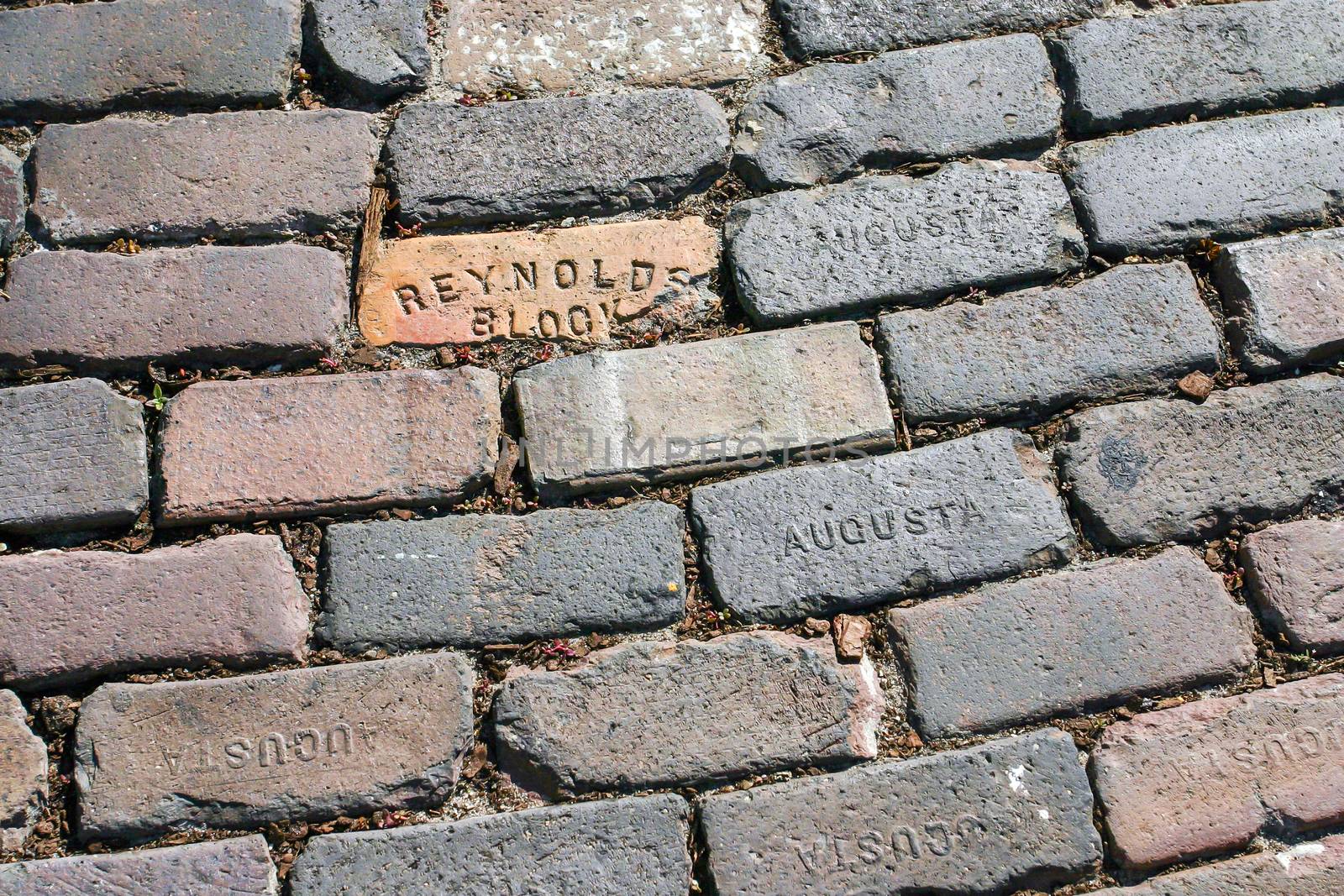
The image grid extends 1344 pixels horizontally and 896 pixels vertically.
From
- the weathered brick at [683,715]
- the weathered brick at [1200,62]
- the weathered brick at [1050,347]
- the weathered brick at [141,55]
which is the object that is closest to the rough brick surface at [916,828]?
the weathered brick at [683,715]

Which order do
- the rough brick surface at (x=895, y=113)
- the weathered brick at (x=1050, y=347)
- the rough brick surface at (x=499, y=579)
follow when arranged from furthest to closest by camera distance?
the rough brick surface at (x=895, y=113), the weathered brick at (x=1050, y=347), the rough brick surface at (x=499, y=579)

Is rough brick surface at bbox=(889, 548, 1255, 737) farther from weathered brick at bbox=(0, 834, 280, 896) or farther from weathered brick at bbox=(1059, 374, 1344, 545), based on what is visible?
weathered brick at bbox=(0, 834, 280, 896)

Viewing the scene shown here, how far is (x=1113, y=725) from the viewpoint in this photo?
1.50 m

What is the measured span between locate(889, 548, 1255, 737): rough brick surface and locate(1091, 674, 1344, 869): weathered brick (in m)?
0.06

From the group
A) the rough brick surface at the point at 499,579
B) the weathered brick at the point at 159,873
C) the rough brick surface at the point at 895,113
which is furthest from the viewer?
the rough brick surface at the point at 895,113

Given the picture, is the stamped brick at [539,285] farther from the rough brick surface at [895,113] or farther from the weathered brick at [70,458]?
the weathered brick at [70,458]

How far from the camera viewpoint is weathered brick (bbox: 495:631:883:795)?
144 centimetres

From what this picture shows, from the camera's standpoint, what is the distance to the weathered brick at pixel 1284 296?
5.36ft

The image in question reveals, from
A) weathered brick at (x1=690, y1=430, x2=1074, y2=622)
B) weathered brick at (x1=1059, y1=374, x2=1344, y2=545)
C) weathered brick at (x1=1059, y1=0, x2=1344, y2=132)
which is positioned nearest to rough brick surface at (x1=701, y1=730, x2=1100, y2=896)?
weathered brick at (x1=690, y1=430, x2=1074, y2=622)

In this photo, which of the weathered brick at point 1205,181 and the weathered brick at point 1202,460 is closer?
the weathered brick at point 1202,460

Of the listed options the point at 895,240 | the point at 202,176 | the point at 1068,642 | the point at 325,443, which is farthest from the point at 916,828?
the point at 202,176

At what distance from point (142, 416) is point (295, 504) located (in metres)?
A: 0.26

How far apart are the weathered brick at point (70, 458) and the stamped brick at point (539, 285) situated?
1.19ft

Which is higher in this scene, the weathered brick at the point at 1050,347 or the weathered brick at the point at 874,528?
the weathered brick at the point at 1050,347
